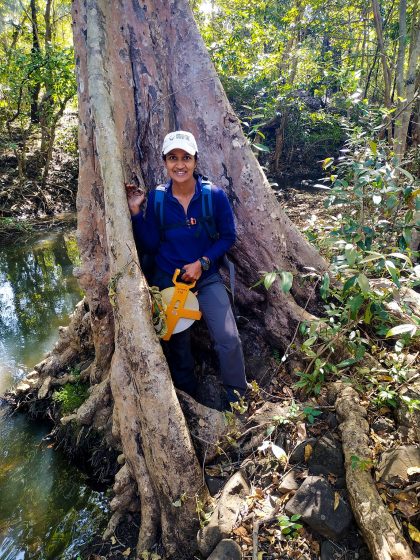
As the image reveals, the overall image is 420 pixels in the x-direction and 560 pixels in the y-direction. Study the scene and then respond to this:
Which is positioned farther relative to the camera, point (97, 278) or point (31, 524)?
point (97, 278)

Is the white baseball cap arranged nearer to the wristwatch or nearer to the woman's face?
the woman's face

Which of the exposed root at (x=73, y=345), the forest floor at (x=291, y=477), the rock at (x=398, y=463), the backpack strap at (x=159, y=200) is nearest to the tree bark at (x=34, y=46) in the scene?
the exposed root at (x=73, y=345)

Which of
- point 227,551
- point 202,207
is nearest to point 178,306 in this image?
point 202,207

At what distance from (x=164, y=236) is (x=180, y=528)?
2.01m

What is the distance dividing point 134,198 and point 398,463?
8.52ft

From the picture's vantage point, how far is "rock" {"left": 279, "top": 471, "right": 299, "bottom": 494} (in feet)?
8.27

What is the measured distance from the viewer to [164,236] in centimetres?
321

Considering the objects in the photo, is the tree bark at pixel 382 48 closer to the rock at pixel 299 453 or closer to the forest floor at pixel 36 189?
the rock at pixel 299 453

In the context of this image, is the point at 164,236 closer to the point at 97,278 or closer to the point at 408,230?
the point at 97,278

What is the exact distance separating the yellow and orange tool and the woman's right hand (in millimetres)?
621

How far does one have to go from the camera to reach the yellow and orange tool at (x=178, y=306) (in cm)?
312

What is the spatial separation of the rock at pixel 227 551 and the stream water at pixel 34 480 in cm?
123

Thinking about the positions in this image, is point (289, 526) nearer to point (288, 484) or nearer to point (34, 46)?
point (288, 484)

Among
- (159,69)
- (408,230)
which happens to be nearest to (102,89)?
(159,69)
